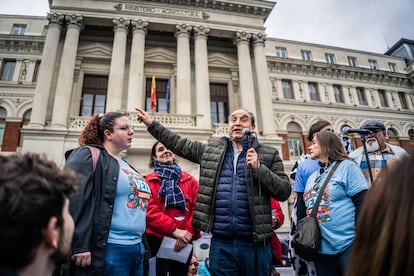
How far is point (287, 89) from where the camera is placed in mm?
19078

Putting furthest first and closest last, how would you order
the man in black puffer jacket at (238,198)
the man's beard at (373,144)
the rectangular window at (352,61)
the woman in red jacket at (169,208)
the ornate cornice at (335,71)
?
1. the rectangular window at (352,61)
2. the ornate cornice at (335,71)
3. the man's beard at (373,144)
4. the woman in red jacket at (169,208)
5. the man in black puffer jacket at (238,198)

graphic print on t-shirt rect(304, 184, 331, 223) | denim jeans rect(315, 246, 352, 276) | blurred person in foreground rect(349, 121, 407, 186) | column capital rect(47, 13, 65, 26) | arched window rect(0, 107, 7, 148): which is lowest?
denim jeans rect(315, 246, 352, 276)

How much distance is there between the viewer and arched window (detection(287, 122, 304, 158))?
17625mm

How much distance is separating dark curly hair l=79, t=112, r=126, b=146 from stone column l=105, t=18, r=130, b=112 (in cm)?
956

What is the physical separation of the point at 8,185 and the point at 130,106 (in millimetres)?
11348

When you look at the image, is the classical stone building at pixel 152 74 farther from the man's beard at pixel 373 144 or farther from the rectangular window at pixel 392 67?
the man's beard at pixel 373 144

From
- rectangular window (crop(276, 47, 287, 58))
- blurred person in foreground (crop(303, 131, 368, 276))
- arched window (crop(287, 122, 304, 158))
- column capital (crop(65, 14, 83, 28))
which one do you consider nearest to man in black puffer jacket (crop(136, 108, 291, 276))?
blurred person in foreground (crop(303, 131, 368, 276))

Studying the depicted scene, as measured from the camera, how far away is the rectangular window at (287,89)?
745 inches

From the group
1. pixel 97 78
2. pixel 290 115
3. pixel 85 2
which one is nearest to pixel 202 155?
pixel 97 78

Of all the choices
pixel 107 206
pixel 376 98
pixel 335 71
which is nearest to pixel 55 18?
pixel 107 206

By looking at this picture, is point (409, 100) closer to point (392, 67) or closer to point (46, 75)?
point (392, 67)

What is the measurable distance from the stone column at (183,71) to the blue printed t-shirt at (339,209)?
10.2 metres

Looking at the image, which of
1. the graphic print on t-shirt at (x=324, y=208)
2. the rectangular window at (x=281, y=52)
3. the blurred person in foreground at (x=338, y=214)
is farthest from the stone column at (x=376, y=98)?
the graphic print on t-shirt at (x=324, y=208)

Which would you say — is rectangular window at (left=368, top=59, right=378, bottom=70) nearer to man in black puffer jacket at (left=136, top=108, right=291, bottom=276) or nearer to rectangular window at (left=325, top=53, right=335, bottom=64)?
rectangular window at (left=325, top=53, right=335, bottom=64)
